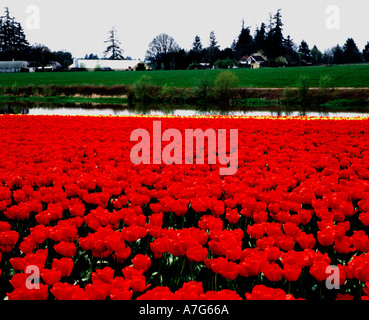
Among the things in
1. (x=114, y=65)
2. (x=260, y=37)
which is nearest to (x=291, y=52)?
(x=260, y=37)

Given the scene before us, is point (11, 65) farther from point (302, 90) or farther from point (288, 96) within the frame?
point (302, 90)

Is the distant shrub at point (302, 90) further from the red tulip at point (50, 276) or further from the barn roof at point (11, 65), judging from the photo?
the barn roof at point (11, 65)

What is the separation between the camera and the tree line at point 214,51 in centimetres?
8769

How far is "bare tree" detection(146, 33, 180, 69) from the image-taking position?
9188 centimetres

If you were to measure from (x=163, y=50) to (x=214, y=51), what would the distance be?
39.8ft

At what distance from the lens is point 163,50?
311 feet

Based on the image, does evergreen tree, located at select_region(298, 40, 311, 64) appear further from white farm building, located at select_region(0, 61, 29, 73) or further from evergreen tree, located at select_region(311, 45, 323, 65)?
white farm building, located at select_region(0, 61, 29, 73)

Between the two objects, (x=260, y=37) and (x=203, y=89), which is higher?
(x=260, y=37)

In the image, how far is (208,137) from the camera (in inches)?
373

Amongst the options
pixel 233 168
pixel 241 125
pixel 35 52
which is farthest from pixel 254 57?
pixel 233 168

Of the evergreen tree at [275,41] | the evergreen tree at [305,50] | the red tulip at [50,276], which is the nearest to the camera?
the red tulip at [50,276]

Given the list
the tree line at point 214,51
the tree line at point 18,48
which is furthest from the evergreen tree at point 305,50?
the tree line at point 18,48

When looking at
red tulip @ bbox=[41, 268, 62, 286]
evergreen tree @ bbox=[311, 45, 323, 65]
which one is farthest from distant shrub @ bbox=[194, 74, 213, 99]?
evergreen tree @ bbox=[311, 45, 323, 65]
